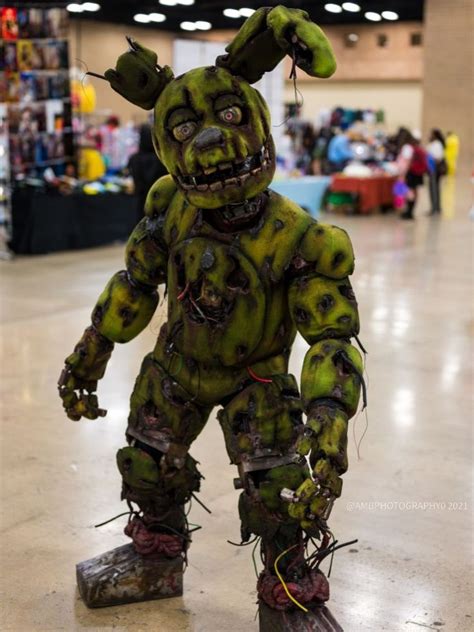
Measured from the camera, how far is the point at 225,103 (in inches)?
96.6

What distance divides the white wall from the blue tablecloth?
13.6 meters

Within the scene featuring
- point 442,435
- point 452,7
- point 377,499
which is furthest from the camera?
point 452,7

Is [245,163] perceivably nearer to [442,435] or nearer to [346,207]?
[442,435]

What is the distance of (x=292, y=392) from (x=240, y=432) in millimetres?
175

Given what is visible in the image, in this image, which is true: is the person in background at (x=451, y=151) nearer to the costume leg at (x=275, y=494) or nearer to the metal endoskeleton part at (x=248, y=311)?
the metal endoskeleton part at (x=248, y=311)

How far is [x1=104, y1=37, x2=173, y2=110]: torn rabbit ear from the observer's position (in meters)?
2.53

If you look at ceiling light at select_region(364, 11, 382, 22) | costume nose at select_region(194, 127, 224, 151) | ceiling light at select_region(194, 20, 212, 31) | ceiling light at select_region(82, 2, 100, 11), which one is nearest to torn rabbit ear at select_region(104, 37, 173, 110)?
costume nose at select_region(194, 127, 224, 151)

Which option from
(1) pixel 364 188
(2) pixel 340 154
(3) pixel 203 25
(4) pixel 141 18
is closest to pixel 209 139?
(1) pixel 364 188

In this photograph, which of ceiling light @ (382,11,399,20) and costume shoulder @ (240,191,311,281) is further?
ceiling light @ (382,11,399,20)

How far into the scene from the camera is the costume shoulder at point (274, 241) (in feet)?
8.23

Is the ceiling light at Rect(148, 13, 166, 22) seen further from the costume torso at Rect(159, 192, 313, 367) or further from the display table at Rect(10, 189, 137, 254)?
the costume torso at Rect(159, 192, 313, 367)

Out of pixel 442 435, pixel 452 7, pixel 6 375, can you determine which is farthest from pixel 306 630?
pixel 452 7

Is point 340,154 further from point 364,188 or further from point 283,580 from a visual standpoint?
point 283,580

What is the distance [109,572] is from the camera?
9.61 feet
